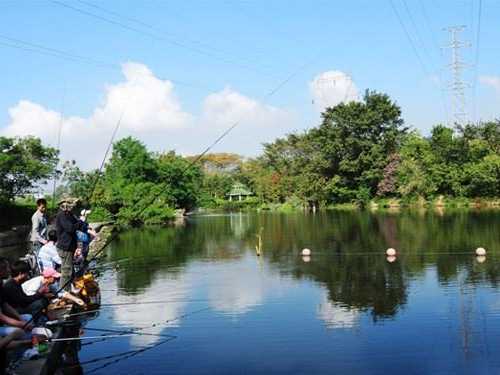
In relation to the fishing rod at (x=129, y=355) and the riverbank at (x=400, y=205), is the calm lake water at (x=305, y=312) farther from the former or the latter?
the riverbank at (x=400, y=205)

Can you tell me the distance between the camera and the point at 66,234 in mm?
10422

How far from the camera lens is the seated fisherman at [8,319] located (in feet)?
22.3

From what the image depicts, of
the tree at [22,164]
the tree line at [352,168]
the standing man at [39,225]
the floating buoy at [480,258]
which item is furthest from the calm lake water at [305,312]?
the tree line at [352,168]

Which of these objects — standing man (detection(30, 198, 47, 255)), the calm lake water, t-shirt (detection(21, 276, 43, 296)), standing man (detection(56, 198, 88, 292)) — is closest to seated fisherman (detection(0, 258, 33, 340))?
the calm lake water

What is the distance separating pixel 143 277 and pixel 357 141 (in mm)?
44871

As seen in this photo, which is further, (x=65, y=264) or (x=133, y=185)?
(x=133, y=185)

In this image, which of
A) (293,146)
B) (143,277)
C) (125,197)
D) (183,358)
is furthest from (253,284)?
(293,146)

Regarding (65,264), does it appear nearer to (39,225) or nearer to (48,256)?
(48,256)

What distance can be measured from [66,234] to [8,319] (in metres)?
3.64

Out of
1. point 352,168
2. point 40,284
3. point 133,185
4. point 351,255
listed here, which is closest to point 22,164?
point 133,185

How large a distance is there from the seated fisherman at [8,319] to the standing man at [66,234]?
3.15m

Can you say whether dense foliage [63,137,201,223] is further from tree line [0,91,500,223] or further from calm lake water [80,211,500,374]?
calm lake water [80,211,500,374]

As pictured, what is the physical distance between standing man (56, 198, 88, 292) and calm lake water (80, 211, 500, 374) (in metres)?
1.07

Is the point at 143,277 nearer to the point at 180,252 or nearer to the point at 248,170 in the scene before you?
the point at 180,252
